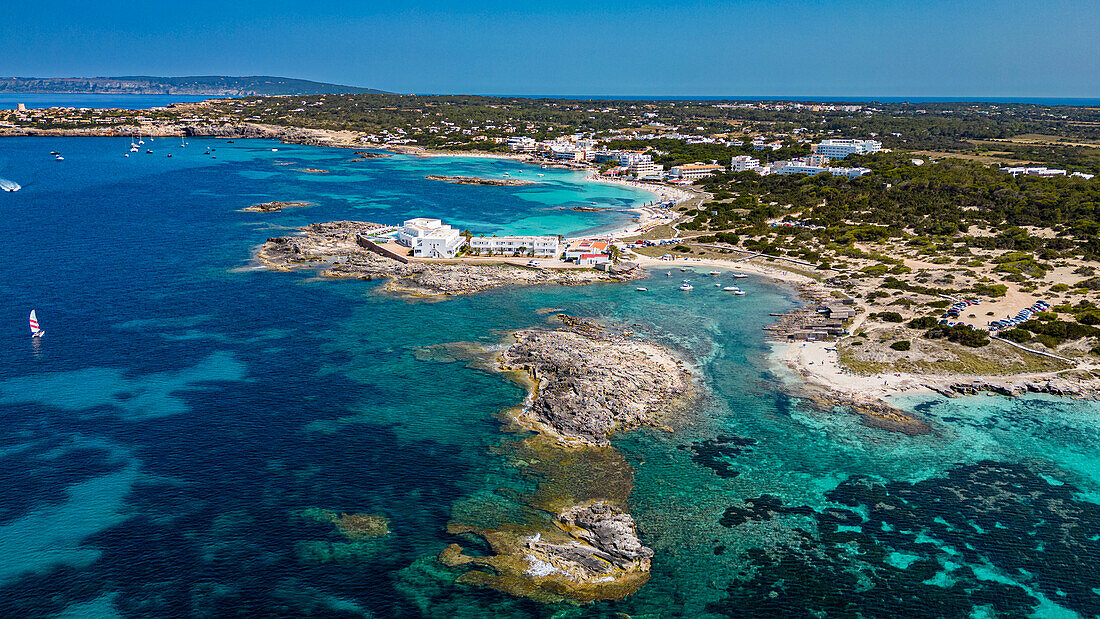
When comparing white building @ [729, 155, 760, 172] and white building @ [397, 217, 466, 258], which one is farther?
white building @ [729, 155, 760, 172]

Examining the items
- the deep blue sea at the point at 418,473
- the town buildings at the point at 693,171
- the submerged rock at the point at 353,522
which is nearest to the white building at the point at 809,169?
the town buildings at the point at 693,171

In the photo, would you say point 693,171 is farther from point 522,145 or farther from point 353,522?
point 353,522

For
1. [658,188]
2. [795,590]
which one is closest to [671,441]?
[795,590]

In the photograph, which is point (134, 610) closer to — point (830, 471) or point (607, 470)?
point (607, 470)

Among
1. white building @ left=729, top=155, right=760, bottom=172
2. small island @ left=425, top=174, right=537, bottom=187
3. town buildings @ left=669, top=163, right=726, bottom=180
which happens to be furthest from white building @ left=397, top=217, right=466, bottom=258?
white building @ left=729, top=155, right=760, bottom=172

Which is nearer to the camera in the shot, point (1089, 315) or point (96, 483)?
point (96, 483)

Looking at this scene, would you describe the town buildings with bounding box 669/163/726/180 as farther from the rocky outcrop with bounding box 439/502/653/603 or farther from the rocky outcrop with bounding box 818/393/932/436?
the rocky outcrop with bounding box 439/502/653/603

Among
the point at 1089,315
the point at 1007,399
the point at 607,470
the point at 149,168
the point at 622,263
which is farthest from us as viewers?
the point at 149,168
